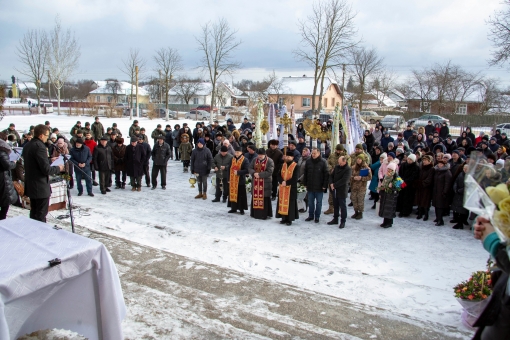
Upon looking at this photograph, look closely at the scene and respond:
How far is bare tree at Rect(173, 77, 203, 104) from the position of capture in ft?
228

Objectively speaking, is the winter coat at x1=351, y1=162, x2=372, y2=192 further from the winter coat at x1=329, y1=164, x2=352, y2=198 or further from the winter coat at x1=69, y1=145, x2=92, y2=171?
the winter coat at x1=69, y1=145, x2=92, y2=171

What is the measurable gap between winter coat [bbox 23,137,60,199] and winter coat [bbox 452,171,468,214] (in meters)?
8.04

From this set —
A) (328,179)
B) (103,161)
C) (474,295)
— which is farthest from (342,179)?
(103,161)

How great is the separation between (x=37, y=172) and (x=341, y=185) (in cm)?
603

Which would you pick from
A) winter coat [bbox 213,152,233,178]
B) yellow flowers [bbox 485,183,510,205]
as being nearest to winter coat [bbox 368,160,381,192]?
winter coat [bbox 213,152,233,178]

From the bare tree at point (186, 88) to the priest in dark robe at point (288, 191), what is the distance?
2455 inches

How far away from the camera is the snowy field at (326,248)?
5.82m

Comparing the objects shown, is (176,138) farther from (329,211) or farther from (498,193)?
(498,193)

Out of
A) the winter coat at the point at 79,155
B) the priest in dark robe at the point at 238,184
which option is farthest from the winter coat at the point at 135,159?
the priest in dark robe at the point at 238,184

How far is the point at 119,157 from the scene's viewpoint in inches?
480

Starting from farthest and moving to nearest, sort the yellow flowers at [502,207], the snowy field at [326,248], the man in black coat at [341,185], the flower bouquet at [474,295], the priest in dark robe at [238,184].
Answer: the priest in dark robe at [238,184], the man in black coat at [341,185], the snowy field at [326,248], the flower bouquet at [474,295], the yellow flowers at [502,207]

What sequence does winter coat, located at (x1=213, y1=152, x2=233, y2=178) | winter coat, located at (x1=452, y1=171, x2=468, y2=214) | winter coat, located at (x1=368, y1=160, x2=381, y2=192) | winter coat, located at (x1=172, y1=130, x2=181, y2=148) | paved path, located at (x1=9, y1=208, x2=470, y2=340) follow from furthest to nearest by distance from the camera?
winter coat, located at (x1=172, y1=130, x2=181, y2=148)
winter coat, located at (x1=368, y1=160, x2=381, y2=192)
winter coat, located at (x1=213, y1=152, x2=233, y2=178)
winter coat, located at (x1=452, y1=171, x2=468, y2=214)
paved path, located at (x1=9, y1=208, x2=470, y2=340)

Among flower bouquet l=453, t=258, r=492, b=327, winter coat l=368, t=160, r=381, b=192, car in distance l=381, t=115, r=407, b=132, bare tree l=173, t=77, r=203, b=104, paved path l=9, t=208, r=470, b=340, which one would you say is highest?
bare tree l=173, t=77, r=203, b=104

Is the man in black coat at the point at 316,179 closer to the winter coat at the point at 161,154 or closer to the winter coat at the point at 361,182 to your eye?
the winter coat at the point at 361,182
